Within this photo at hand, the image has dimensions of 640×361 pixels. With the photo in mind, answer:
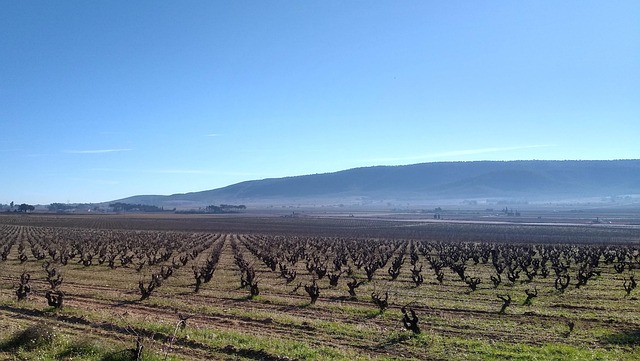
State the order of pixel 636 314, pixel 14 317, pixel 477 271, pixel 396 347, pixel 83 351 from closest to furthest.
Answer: pixel 83 351 → pixel 396 347 → pixel 14 317 → pixel 636 314 → pixel 477 271

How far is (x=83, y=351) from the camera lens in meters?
11.5

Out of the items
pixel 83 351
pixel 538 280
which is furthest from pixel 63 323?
pixel 538 280

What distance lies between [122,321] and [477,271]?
25.3 meters

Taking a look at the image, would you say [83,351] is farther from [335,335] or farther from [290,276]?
[290,276]

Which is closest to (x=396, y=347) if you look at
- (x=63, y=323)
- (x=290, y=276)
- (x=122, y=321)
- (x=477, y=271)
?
(x=122, y=321)

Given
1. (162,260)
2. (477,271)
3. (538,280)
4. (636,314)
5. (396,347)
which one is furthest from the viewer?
(162,260)

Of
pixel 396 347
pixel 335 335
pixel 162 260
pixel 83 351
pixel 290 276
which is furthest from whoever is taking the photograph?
pixel 162 260

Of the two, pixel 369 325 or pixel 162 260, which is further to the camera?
pixel 162 260

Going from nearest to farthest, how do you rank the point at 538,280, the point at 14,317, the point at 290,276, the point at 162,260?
the point at 14,317 → the point at 290,276 → the point at 538,280 → the point at 162,260

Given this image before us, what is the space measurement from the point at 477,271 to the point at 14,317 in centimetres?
2735

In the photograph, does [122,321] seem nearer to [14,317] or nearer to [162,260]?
[14,317]

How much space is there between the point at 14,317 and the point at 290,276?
13.8 m

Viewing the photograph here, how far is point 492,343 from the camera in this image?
13.7m

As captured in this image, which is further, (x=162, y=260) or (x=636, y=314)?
(x=162, y=260)
